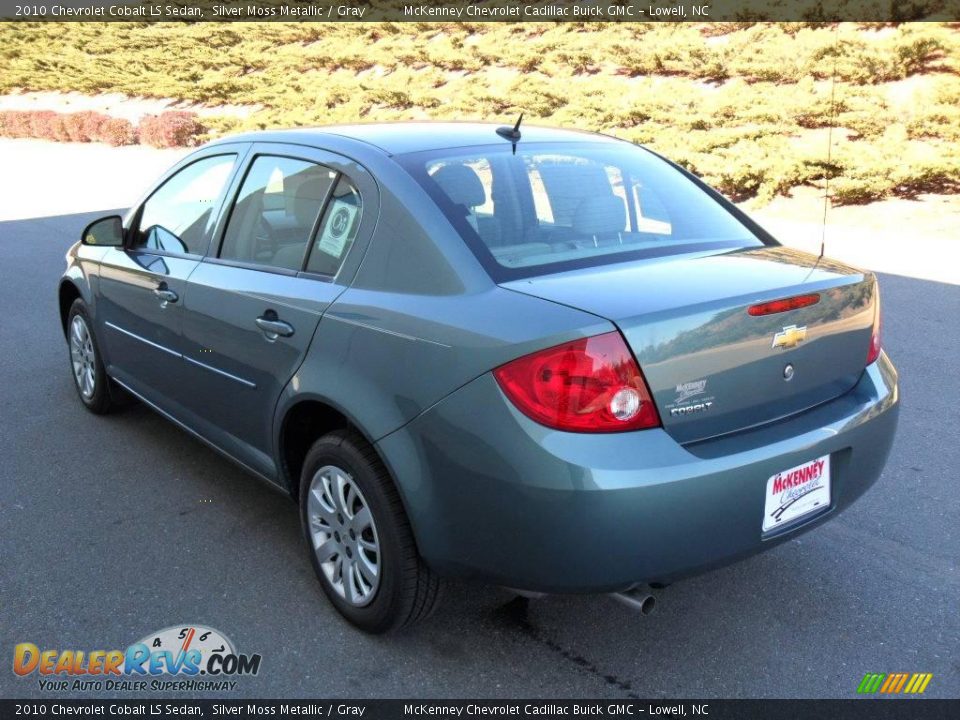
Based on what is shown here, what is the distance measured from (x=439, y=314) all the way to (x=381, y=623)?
1043 millimetres

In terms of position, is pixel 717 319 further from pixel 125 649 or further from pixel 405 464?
pixel 125 649

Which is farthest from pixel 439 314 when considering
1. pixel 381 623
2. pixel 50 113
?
pixel 50 113

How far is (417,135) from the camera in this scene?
3.58 metres

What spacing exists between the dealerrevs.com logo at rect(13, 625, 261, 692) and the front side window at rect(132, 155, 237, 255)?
1666 millimetres

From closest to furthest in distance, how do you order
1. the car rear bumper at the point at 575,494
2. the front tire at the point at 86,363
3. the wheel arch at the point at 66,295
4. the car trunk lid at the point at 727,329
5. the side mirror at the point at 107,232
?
the car rear bumper at the point at 575,494 → the car trunk lid at the point at 727,329 → the side mirror at the point at 107,232 → the front tire at the point at 86,363 → the wheel arch at the point at 66,295

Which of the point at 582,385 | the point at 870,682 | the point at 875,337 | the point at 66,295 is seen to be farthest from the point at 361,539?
the point at 66,295

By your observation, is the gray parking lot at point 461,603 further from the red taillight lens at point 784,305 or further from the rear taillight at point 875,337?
the red taillight lens at point 784,305

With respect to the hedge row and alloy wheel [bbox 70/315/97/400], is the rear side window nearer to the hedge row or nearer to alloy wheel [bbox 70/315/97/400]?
alloy wheel [bbox 70/315/97/400]

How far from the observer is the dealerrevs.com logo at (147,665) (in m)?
2.96

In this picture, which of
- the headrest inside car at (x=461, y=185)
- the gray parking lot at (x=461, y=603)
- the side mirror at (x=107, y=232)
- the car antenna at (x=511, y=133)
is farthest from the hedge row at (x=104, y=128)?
the headrest inside car at (x=461, y=185)

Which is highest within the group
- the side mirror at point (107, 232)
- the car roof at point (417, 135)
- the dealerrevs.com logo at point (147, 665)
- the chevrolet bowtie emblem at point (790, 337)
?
the car roof at point (417, 135)

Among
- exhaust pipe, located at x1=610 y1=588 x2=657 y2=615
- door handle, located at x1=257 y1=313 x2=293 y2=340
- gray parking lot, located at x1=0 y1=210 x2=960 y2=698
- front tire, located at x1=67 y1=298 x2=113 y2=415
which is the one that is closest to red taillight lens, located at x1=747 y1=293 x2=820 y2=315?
exhaust pipe, located at x1=610 y1=588 x2=657 y2=615

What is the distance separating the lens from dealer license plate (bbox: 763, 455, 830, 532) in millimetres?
2705

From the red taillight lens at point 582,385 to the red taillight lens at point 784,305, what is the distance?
1.50 feet
